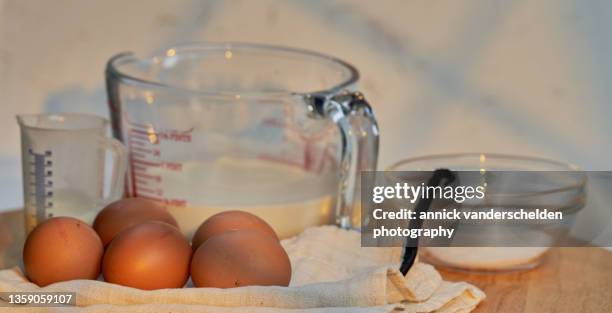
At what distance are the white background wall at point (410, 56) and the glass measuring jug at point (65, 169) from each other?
0.53 m

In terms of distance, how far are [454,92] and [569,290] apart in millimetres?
592

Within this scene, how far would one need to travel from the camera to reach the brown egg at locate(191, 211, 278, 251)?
38.3 inches

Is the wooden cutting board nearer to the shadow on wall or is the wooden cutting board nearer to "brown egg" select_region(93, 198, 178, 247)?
"brown egg" select_region(93, 198, 178, 247)

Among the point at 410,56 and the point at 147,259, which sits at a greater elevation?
the point at 410,56

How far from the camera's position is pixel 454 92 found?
5.13 feet

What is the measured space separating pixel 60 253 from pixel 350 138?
0.39 metres

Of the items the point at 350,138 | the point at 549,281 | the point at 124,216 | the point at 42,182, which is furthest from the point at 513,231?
the point at 42,182

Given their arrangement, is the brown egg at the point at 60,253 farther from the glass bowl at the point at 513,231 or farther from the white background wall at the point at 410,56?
the white background wall at the point at 410,56

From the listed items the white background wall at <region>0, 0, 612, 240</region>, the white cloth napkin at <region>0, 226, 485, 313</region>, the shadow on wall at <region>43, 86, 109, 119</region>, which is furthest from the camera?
the shadow on wall at <region>43, 86, 109, 119</region>

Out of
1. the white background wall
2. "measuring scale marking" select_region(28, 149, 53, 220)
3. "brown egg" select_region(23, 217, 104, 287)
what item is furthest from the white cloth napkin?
the white background wall

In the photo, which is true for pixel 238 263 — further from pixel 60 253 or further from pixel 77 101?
pixel 77 101

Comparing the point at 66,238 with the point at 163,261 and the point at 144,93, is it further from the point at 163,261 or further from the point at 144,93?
the point at 144,93

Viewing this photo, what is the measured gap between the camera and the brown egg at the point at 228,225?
973 mm

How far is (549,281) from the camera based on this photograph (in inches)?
41.7
